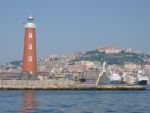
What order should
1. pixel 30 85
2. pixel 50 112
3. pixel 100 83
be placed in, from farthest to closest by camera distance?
pixel 100 83 → pixel 30 85 → pixel 50 112

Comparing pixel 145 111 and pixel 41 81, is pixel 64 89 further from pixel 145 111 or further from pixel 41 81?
pixel 145 111

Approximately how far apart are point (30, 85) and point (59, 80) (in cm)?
622

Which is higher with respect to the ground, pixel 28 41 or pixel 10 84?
pixel 28 41

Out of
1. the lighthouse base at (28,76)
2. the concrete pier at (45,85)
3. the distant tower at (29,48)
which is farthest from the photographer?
the concrete pier at (45,85)

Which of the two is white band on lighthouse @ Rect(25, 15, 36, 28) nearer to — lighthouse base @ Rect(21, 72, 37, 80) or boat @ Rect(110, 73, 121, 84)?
lighthouse base @ Rect(21, 72, 37, 80)

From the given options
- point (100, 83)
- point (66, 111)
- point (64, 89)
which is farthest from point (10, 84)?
point (66, 111)

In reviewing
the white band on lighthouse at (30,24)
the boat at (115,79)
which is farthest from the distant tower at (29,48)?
the boat at (115,79)

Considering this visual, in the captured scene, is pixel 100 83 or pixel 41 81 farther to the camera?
pixel 100 83

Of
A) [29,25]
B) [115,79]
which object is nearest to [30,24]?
[29,25]

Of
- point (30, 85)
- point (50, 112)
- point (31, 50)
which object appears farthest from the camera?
point (30, 85)

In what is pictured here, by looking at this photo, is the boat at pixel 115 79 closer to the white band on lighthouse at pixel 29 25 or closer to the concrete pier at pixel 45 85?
the concrete pier at pixel 45 85

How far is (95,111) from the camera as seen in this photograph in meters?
45.4

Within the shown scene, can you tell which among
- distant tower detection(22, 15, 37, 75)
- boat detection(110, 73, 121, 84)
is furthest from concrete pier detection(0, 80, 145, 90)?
boat detection(110, 73, 121, 84)

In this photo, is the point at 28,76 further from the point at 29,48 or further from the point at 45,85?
the point at 29,48
